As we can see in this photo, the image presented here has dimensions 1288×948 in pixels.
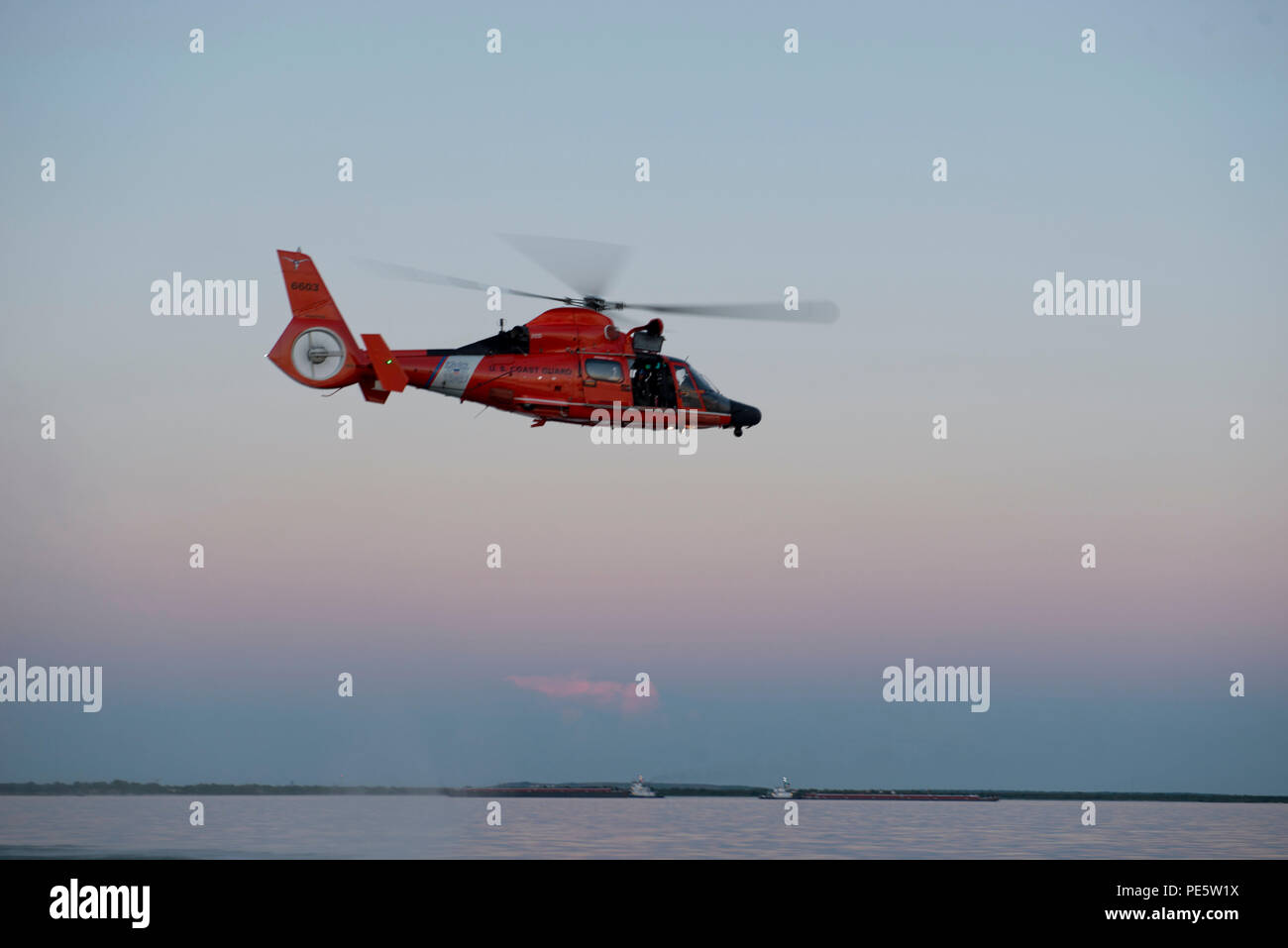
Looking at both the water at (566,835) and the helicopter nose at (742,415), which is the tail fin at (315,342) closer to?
the helicopter nose at (742,415)

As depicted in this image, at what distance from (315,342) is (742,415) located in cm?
1514

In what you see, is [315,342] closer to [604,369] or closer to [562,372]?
[562,372]

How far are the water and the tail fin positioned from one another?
2666cm

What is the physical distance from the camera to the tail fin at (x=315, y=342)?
43.5m

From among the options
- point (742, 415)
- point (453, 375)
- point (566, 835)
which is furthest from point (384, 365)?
point (566, 835)

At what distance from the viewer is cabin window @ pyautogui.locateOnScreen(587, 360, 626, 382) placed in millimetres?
45406

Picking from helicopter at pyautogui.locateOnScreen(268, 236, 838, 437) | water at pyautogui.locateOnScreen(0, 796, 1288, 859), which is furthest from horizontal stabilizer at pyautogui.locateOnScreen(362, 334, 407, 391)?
water at pyautogui.locateOnScreen(0, 796, 1288, 859)

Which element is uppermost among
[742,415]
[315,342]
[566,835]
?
[315,342]

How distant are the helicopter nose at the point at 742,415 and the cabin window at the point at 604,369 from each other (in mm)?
4883

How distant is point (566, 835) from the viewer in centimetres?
8075

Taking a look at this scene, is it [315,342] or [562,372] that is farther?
[562,372]

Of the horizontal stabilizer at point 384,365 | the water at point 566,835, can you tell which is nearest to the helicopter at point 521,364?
the horizontal stabilizer at point 384,365

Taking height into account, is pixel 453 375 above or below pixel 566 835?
above
